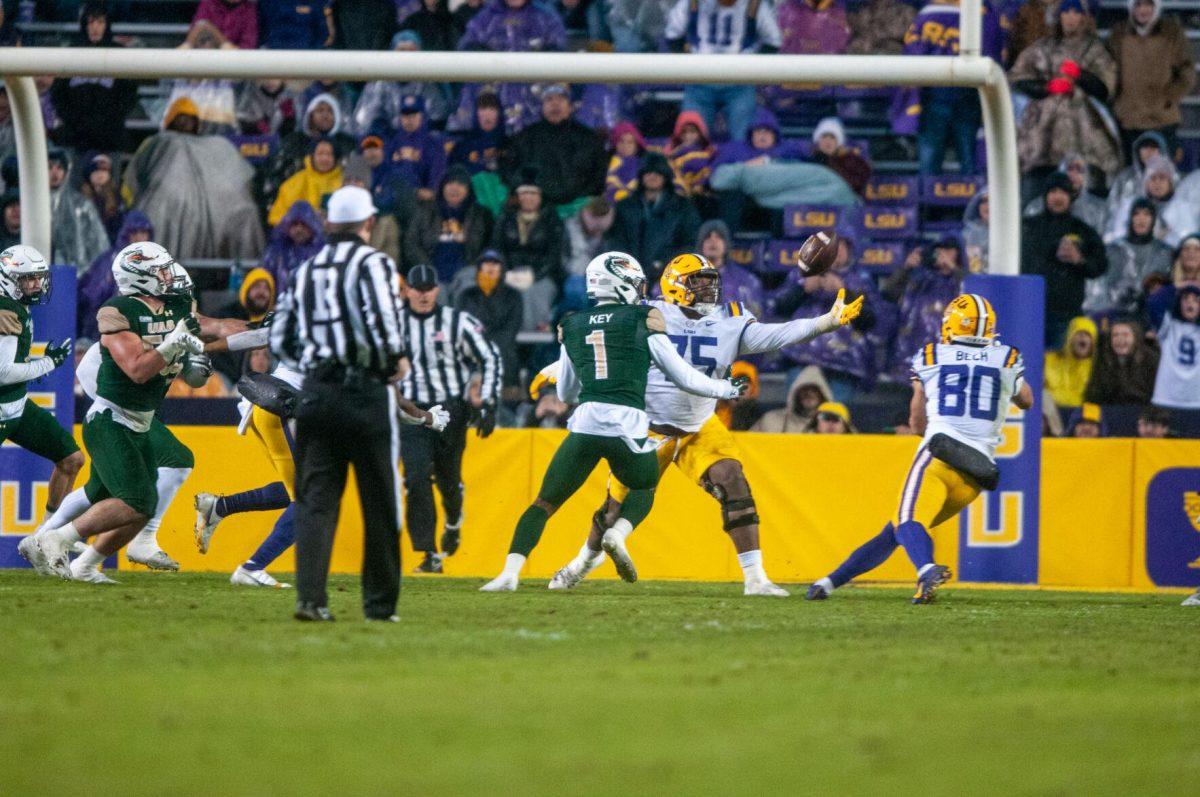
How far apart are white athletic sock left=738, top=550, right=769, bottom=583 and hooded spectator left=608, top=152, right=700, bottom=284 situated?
17.3ft

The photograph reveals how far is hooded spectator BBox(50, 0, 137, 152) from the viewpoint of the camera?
675 inches

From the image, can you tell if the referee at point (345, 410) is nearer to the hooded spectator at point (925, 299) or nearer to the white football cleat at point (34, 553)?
the white football cleat at point (34, 553)

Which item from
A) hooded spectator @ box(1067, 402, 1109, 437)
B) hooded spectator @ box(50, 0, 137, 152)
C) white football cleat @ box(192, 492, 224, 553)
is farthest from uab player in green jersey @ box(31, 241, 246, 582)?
hooded spectator @ box(1067, 402, 1109, 437)

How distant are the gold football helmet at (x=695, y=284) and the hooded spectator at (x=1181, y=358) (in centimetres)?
563

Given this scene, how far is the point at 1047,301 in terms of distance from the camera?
15.9 meters

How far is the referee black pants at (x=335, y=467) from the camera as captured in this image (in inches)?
316

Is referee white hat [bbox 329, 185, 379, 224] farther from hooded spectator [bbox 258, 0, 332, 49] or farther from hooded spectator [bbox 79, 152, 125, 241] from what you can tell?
hooded spectator [bbox 258, 0, 332, 49]

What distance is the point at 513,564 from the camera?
10469 mm

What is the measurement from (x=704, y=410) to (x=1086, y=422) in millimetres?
4696

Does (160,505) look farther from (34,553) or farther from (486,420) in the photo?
(486,420)

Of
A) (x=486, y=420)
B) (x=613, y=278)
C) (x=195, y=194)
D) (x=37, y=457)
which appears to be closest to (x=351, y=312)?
(x=613, y=278)

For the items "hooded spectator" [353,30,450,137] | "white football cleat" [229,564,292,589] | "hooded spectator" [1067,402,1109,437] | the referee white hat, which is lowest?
"white football cleat" [229,564,292,589]

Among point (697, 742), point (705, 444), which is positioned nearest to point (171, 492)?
point (705, 444)

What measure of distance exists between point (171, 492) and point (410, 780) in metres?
7.60
